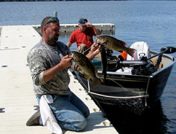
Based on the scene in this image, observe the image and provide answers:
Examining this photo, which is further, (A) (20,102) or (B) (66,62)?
(A) (20,102)

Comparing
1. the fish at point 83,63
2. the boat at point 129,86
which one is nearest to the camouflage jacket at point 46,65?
the fish at point 83,63

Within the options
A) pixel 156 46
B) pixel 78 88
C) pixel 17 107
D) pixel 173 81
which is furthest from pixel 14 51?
pixel 156 46

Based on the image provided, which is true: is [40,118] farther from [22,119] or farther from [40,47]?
[40,47]

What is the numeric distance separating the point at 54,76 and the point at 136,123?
4.22 metres

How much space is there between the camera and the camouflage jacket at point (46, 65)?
5855 mm

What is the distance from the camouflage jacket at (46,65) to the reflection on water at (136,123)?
11.7 ft

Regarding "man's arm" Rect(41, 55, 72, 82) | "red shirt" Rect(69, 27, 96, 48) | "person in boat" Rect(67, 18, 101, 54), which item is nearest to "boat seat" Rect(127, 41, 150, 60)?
"person in boat" Rect(67, 18, 101, 54)

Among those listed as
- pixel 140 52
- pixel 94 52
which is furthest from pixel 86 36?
pixel 94 52

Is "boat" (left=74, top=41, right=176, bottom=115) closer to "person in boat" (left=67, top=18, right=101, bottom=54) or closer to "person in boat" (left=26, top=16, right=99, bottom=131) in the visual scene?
"person in boat" (left=67, top=18, right=101, bottom=54)

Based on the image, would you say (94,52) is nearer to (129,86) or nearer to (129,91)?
(129,86)

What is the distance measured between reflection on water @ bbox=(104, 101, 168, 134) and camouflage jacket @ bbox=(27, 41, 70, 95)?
A: 356cm

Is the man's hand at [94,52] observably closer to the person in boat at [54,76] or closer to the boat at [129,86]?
the person in boat at [54,76]

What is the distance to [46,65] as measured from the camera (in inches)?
233

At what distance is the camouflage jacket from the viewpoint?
19.2ft
